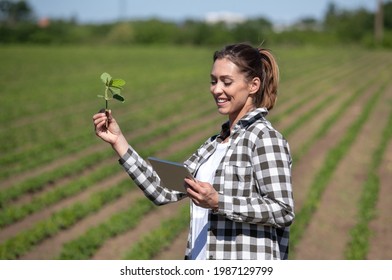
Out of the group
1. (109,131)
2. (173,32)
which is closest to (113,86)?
(109,131)

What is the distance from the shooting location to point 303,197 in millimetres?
7371

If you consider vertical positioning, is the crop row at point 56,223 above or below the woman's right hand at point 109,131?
below

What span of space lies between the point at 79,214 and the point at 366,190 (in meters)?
3.54

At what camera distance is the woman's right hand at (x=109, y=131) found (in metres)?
2.25

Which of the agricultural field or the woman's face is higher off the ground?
the woman's face

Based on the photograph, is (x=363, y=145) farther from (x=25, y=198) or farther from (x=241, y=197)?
(x=241, y=197)

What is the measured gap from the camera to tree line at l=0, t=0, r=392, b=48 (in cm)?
5788

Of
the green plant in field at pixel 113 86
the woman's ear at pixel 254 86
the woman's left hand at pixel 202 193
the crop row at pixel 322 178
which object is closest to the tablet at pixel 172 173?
the woman's left hand at pixel 202 193

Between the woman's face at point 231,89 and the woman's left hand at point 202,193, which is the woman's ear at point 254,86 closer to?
the woman's face at point 231,89

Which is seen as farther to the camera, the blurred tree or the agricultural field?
the blurred tree

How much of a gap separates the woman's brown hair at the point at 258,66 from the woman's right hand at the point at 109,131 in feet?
1.50

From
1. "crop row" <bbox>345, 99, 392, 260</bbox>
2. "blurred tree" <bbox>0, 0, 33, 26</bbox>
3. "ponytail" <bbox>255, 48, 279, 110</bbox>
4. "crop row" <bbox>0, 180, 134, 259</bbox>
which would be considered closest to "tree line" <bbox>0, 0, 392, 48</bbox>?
"blurred tree" <bbox>0, 0, 33, 26</bbox>

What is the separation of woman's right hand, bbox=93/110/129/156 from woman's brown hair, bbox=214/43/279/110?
458 mm

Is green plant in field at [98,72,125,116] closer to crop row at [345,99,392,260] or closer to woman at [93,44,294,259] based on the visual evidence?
woman at [93,44,294,259]
